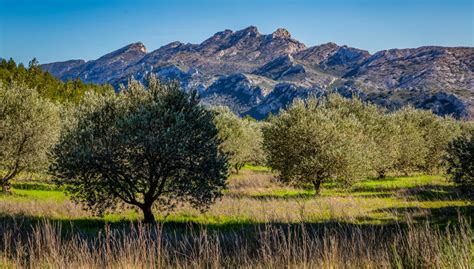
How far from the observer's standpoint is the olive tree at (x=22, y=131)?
34.5 metres

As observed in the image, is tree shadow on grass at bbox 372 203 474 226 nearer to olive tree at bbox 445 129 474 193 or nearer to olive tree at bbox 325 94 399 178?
olive tree at bbox 445 129 474 193

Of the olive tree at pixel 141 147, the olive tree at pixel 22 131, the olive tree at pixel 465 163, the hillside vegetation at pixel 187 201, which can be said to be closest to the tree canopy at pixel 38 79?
the olive tree at pixel 22 131

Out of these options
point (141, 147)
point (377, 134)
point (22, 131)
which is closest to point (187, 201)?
point (141, 147)

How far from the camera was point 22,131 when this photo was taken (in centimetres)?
3553

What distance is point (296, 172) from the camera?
1442 inches

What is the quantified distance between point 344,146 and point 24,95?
32788 millimetres

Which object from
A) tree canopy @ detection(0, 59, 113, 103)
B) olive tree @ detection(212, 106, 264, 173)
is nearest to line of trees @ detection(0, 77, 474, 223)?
olive tree @ detection(212, 106, 264, 173)

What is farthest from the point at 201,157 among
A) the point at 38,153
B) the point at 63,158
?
the point at 38,153

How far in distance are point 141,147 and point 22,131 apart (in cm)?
2313

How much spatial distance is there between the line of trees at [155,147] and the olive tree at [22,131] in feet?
0.29

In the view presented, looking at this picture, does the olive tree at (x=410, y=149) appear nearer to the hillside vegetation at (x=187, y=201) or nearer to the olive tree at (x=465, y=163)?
the hillside vegetation at (x=187, y=201)

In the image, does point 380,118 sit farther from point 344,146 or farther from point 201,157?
point 201,157

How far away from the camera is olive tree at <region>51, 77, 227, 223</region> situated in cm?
1864

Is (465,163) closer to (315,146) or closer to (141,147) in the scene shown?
(315,146)
